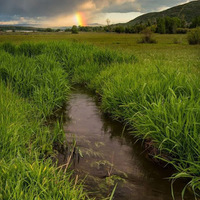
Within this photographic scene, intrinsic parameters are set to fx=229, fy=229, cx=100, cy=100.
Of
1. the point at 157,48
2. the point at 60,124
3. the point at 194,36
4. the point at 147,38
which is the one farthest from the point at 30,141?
the point at 147,38

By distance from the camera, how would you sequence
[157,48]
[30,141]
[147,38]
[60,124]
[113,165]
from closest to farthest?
[113,165], [30,141], [60,124], [157,48], [147,38]

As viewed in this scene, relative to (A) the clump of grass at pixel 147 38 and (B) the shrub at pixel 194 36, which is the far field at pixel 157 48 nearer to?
(B) the shrub at pixel 194 36

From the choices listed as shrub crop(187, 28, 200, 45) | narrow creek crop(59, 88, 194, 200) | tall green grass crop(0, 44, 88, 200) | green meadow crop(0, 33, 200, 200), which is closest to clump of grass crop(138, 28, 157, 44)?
shrub crop(187, 28, 200, 45)

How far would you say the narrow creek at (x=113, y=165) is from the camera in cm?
399

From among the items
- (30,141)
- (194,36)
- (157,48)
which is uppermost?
(194,36)

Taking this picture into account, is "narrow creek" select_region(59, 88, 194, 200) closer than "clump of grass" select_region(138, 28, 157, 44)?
Yes

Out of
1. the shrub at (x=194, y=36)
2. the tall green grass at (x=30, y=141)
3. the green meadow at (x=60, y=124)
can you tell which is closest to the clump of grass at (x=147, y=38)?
the shrub at (x=194, y=36)

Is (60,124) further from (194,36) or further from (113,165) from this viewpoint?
(194,36)

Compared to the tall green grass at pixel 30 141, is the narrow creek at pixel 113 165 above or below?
below

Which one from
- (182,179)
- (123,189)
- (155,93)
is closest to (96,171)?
(123,189)

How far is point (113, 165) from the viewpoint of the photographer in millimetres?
4746

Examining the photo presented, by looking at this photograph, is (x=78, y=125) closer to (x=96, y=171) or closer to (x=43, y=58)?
(x=96, y=171)

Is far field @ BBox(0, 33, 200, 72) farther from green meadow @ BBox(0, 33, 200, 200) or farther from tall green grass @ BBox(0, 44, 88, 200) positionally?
tall green grass @ BBox(0, 44, 88, 200)

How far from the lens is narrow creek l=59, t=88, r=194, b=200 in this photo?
3.99 metres
